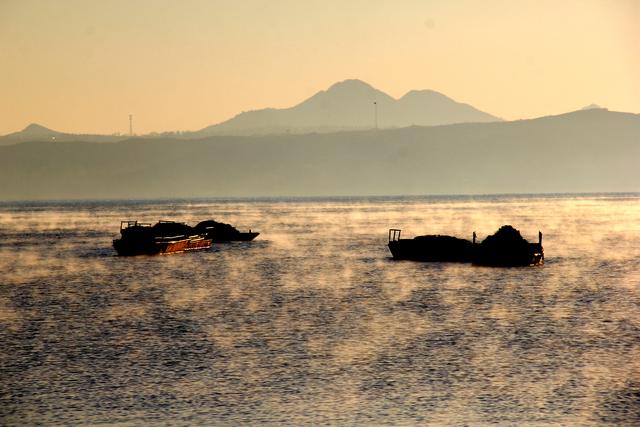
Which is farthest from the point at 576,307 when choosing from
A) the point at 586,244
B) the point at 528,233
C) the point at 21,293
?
the point at 528,233

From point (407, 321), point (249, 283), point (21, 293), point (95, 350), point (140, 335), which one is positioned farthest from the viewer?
point (249, 283)

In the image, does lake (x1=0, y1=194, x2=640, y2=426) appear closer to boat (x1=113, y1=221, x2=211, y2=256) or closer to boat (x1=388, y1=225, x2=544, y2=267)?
boat (x1=388, y1=225, x2=544, y2=267)

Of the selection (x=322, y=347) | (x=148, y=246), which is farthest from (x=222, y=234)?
(x=322, y=347)

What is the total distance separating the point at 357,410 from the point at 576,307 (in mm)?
39306

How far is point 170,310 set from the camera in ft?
245

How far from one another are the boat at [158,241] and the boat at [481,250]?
1213 inches

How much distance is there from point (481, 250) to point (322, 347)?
58308mm

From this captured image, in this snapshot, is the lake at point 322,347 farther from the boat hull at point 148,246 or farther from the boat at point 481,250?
the boat hull at point 148,246

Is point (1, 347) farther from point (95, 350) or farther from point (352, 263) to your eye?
point (352, 263)

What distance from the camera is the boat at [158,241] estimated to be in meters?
134

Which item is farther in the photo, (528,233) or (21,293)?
(528,233)

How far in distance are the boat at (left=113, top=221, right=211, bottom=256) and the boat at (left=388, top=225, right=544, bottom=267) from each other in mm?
30816

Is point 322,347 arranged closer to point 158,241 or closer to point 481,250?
point 481,250

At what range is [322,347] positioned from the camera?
55188 mm
